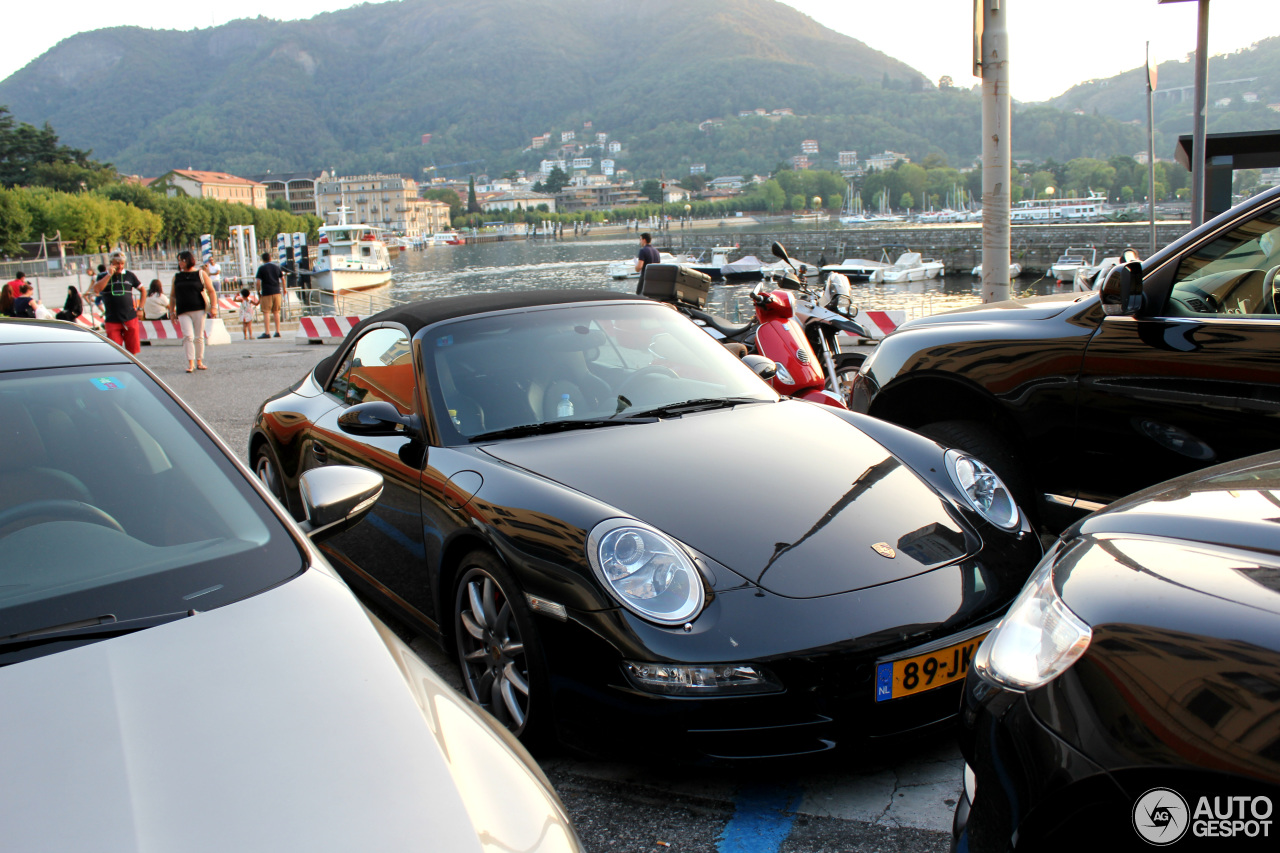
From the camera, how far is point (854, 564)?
2684 millimetres

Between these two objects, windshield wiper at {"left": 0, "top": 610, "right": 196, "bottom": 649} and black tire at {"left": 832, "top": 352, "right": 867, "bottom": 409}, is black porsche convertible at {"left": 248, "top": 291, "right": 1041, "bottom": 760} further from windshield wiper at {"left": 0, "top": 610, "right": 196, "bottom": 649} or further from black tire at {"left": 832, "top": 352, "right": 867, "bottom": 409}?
black tire at {"left": 832, "top": 352, "right": 867, "bottom": 409}

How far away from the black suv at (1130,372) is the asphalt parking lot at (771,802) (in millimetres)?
1563

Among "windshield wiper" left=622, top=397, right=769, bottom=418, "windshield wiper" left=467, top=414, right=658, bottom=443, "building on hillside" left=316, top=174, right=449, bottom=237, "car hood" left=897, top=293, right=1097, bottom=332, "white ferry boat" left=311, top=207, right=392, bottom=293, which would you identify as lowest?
"windshield wiper" left=467, top=414, right=658, bottom=443

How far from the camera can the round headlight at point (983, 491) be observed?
3133 millimetres

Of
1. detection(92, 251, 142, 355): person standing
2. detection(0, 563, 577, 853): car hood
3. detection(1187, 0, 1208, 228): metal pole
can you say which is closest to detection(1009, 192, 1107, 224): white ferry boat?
detection(1187, 0, 1208, 228): metal pole

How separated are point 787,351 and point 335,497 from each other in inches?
169

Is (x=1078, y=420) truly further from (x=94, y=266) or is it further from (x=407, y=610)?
(x=94, y=266)

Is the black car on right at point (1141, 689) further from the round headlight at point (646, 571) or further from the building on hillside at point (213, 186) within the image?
the building on hillside at point (213, 186)

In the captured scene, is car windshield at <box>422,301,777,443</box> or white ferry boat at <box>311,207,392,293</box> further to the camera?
white ferry boat at <box>311,207,392,293</box>

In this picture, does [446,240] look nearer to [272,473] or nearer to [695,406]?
[272,473]

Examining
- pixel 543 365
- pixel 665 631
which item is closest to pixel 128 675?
pixel 665 631

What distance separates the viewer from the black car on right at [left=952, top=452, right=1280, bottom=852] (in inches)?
47.7

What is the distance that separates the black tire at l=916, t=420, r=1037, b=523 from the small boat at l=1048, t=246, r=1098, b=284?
114ft

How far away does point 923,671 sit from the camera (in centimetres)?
254
